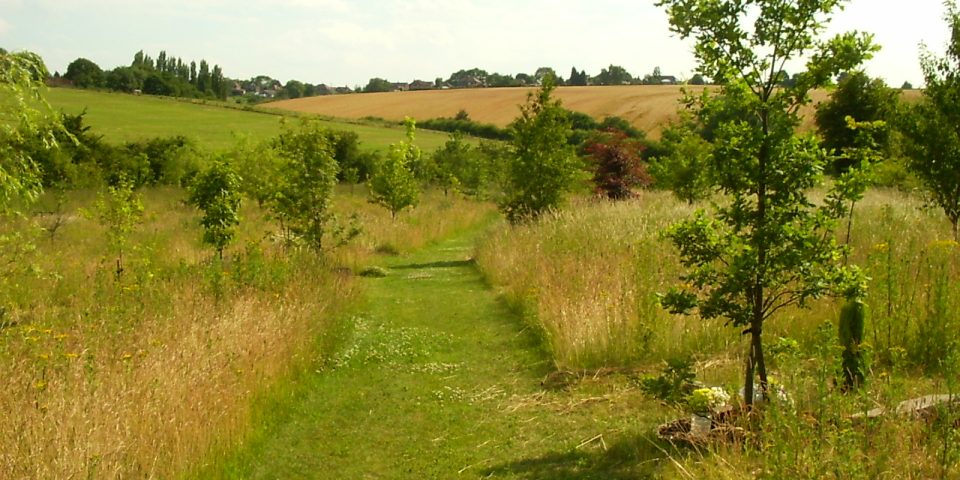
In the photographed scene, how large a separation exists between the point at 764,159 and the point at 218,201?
10.2m

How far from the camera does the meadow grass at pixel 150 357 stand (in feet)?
15.4

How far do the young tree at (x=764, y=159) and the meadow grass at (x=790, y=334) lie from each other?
0.40 meters

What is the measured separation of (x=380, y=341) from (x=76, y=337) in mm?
4100

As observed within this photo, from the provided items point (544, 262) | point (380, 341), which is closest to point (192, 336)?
point (380, 341)

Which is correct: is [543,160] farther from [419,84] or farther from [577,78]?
[419,84]

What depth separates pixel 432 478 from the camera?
18.7 feet

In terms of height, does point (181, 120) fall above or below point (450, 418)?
above

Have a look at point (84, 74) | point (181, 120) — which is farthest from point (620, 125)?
point (84, 74)

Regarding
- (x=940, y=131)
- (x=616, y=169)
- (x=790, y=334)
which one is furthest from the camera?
(x=616, y=169)

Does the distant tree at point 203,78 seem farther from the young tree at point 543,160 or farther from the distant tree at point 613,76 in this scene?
the young tree at point 543,160

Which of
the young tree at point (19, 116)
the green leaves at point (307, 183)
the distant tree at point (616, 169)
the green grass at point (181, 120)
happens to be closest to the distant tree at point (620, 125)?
the green grass at point (181, 120)

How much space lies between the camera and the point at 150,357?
612 cm

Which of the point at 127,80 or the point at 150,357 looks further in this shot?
the point at 127,80

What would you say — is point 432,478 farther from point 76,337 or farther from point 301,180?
point 301,180
